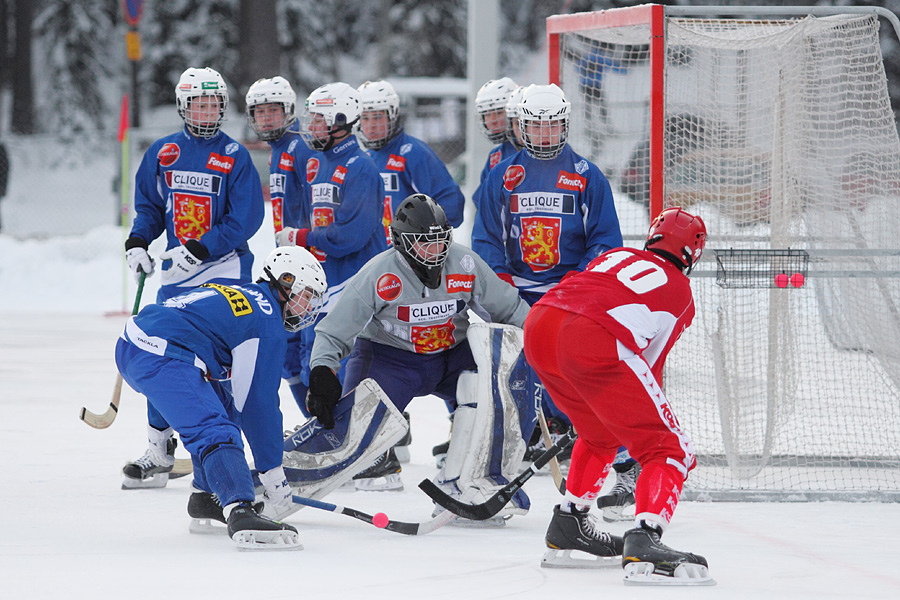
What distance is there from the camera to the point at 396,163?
5625 mm

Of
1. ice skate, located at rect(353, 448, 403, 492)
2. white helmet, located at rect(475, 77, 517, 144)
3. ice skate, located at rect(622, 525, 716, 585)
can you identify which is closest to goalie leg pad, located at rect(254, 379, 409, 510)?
ice skate, located at rect(353, 448, 403, 492)

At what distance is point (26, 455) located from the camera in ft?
17.0

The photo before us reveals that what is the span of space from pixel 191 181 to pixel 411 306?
1.30 metres

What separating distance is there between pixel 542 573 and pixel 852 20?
2.79 meters

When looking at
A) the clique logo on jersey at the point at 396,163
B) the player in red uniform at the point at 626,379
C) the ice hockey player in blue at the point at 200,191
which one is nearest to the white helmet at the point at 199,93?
the ice hockey player in blue at the point at 200,191

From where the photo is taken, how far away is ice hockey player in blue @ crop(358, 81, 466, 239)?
555 centimetres

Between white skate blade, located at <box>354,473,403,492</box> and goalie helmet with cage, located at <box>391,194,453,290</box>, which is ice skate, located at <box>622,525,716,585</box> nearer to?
goalie helmet with cage, located at <box>391,194,453,290</box>

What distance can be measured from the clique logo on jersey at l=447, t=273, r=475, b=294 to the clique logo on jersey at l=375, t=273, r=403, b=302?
6.8 inches

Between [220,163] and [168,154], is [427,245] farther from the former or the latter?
[168,154]

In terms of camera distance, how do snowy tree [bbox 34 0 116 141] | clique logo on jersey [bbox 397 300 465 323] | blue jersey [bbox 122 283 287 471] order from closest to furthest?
blue jersey [bbox 122 283 287 471] → clique logo on jersey [bbox 397 300 465 323] → snowy tree [bbox 34 0 116 141]

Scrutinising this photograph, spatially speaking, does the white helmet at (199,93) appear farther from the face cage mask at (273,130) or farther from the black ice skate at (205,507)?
the black ice skate at (205,507)

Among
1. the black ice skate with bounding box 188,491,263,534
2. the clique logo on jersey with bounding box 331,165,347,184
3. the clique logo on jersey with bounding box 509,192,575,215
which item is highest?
the clique logo on jersey with bounding box 331,165,347,184

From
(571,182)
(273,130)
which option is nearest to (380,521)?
(571,182)

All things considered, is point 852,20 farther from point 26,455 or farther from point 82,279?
point 82,279
